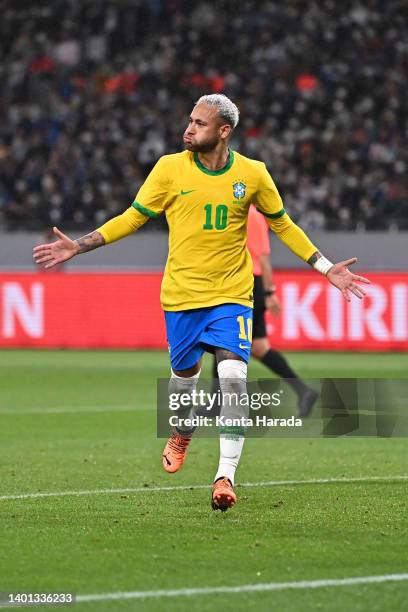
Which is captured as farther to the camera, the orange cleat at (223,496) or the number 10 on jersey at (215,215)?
the number 10 on jersey at (215,215)

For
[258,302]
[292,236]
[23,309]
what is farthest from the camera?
[23,309]

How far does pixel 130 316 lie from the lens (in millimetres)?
22828

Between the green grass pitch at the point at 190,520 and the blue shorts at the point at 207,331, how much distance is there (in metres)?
0.90

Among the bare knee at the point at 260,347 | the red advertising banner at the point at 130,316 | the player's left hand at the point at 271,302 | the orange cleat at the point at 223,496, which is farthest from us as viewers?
the red advertising banner at the point at 130,316

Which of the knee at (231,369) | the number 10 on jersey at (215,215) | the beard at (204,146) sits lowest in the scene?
the knee at (231,369)

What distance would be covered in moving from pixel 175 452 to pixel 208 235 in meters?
1.47

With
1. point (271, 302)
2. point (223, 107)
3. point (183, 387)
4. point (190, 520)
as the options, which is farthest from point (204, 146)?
point (271, 302)

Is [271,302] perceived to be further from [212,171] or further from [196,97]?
[196,97]

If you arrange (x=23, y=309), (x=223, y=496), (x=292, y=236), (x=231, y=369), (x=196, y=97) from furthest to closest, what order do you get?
(x=196, y=97), (x=23, y=309), (x=292, y=236), (x=231, y=369), (x=223, y=496)

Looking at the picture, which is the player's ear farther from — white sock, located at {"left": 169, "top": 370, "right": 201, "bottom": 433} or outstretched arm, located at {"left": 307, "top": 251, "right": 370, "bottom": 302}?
white sock, located at {"left": 169, "top": 370, "right": 201, "bottom": 433}

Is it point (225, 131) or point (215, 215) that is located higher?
point (225, 131)

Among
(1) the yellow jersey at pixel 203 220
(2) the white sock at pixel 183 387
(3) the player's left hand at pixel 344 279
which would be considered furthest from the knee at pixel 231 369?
(3) the player's left hand at pixel 344 279

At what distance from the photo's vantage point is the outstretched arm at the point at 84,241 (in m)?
7.51

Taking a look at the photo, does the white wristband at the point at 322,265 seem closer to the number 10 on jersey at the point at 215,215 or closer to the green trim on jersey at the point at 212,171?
the number 10 on jersey at the point at 215,215
